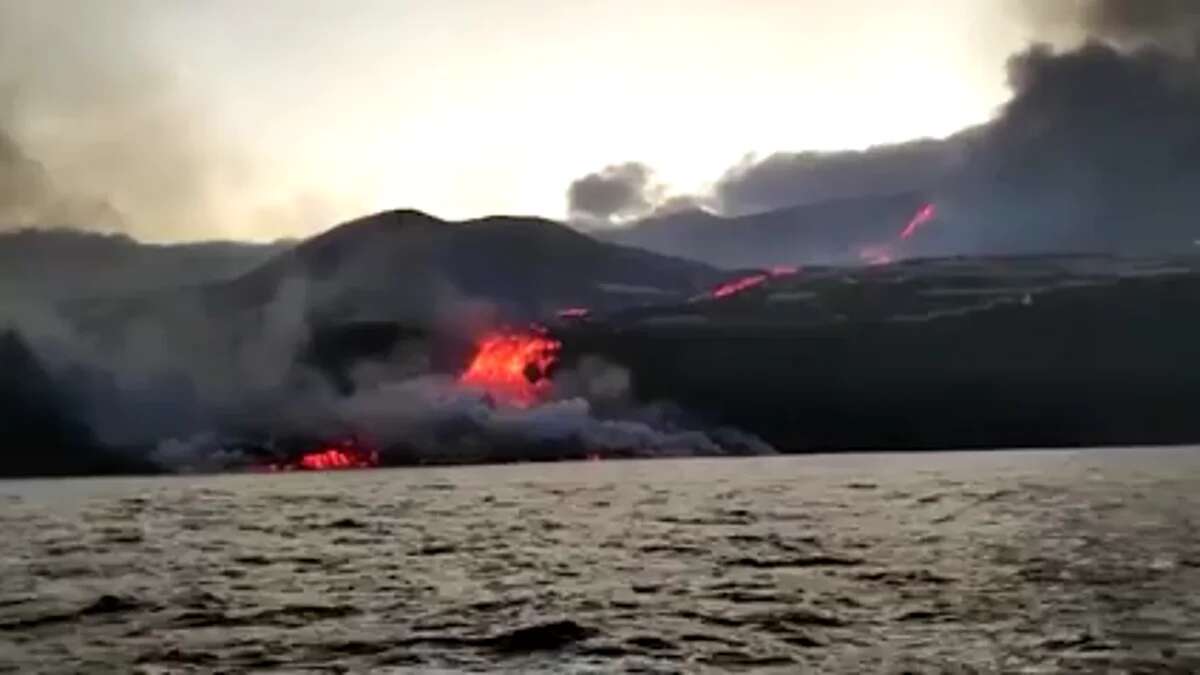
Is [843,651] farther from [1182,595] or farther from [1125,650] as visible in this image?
[1182,595]

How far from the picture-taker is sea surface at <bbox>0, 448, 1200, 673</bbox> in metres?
28.3

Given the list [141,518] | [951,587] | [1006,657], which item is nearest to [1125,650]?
[1006,657]

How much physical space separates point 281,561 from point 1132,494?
241ft

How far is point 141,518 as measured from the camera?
104m

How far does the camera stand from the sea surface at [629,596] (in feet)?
92.7

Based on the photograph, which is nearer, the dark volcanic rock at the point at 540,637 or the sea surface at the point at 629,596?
the sea surface at the point at 629,596

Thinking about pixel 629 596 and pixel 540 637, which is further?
pixel 629 596

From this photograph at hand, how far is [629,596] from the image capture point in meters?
40.4

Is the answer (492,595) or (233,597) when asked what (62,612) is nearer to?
(233,597)

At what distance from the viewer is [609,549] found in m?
60.6

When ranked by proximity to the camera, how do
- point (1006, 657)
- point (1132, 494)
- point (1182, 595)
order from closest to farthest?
1. point (1006, 657)
2. point (1182, 595)
3. point (1132, 494)

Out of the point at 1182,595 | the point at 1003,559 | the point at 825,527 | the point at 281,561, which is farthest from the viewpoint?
the point at 825,527

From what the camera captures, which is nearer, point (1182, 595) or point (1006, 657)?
point (1006, 657)

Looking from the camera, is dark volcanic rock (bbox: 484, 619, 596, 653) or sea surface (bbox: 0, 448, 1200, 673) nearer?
sea surface (bbox: 0, 448, 1200, 673)
